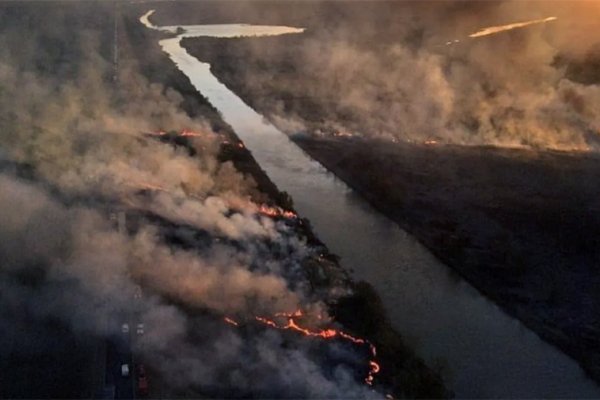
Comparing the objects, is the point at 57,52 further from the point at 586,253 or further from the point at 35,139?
the point at 586,253

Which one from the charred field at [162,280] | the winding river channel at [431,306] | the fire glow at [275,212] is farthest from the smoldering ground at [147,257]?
the winding river channel at [431,306]

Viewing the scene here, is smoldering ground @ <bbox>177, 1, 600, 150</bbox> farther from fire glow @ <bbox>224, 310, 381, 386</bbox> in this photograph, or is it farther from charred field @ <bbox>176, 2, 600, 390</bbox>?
fire glow @ <bbox>224, 310, 381, 386</bbox>

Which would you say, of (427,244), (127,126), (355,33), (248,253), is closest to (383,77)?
(355,33)

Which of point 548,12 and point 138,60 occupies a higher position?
point 548,12

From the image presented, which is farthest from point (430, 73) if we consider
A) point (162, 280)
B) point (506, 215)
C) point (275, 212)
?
point (162, 280)

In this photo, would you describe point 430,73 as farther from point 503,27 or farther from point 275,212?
point 275,212

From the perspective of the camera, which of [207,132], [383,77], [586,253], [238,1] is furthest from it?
[238,1]

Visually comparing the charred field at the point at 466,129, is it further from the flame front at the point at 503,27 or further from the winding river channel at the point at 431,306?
the flame front at the point at 503,27
